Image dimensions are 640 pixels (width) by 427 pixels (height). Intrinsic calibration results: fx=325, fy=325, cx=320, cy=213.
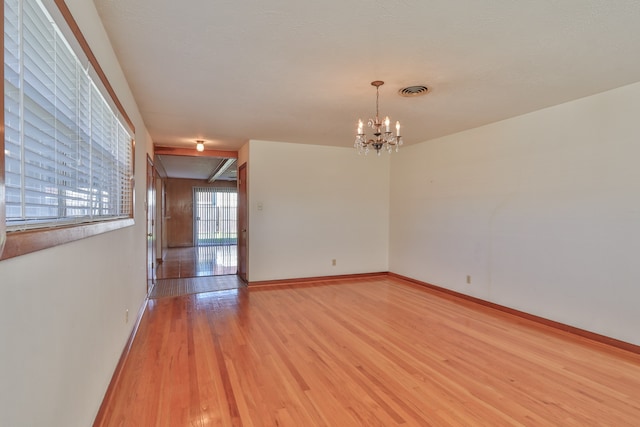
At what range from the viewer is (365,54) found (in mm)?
2348

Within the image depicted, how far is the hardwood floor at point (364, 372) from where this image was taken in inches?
79.7

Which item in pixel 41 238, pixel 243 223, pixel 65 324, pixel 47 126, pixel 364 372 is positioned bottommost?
pixel 364 372

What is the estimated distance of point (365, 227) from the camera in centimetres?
606

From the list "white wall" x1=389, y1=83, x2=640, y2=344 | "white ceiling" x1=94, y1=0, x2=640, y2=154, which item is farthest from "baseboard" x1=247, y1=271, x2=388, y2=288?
"white ceiling" x1=94, y1=0, x2=640, y2=154

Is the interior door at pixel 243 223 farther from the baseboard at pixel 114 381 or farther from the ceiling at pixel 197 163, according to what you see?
the baseboard at pixel 114 381

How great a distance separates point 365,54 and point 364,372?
2393mm

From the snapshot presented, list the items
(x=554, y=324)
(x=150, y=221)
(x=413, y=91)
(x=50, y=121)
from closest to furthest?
(x=50, y=121) < (x=413, y=91) < (x=554, y=324) < (x=150, y=221)

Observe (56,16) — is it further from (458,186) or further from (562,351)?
(458,186)

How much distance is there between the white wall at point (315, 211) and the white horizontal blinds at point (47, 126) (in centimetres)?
345

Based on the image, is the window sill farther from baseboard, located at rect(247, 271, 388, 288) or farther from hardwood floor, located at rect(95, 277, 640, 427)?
baseboard, located at rect(247, 271, 388, 288)

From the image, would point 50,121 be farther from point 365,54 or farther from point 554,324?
point 554,324

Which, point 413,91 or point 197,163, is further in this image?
point 197,163

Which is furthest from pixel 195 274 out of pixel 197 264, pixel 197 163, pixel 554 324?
pixel 554 324

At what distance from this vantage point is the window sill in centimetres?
91
